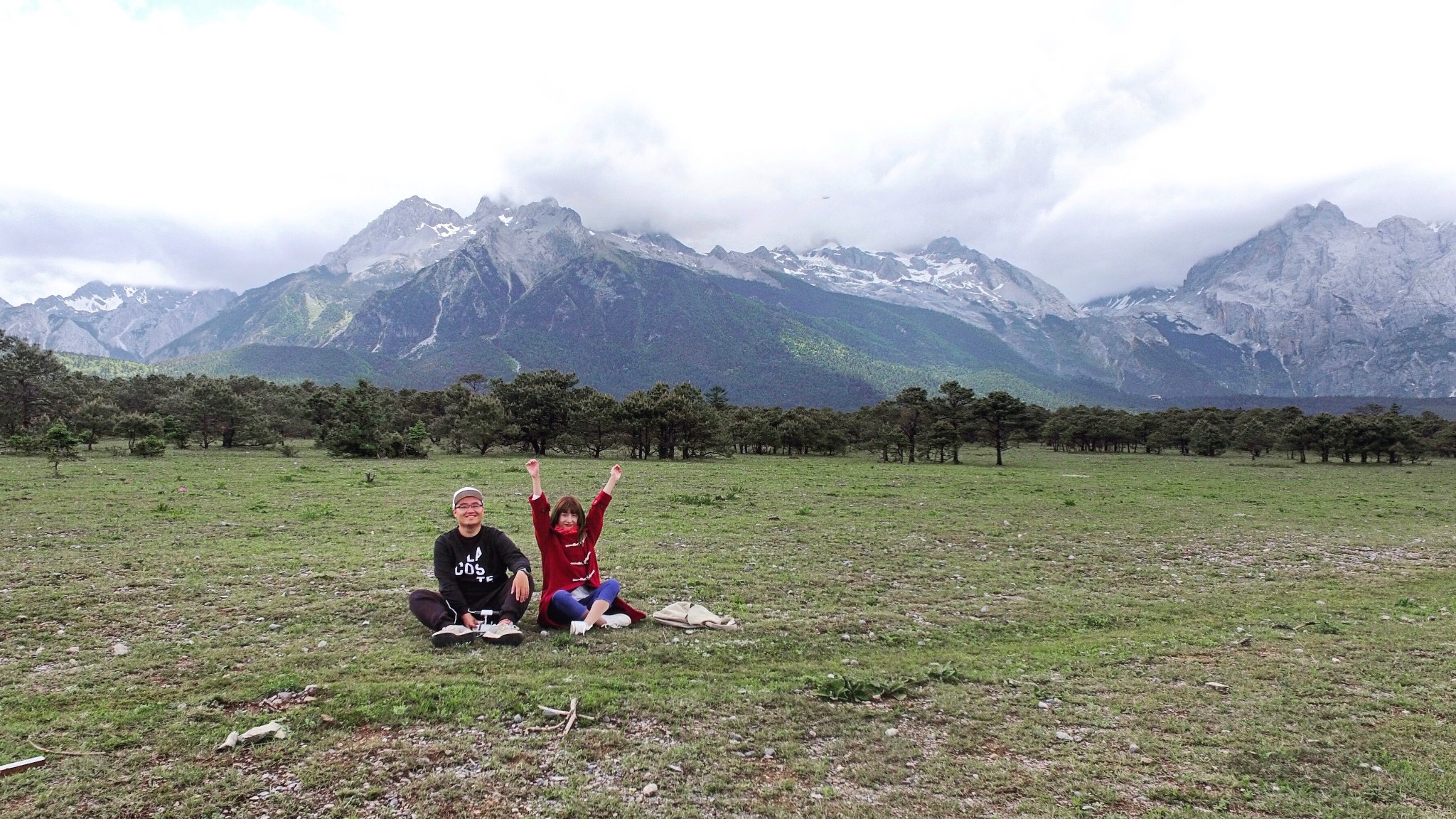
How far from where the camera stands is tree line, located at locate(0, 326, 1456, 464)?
5519 centimetres

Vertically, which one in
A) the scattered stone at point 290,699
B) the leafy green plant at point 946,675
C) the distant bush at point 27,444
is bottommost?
the leafy green plant at point 946,675

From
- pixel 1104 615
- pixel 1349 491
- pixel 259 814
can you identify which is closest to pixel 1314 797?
pixel 1104 615

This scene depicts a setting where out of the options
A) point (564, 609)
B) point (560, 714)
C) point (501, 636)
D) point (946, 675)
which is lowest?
point (946, 675)

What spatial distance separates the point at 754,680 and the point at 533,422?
61.7 m

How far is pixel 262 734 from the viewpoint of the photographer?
19.4 ft

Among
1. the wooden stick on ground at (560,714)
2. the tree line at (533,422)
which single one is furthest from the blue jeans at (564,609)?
the tree line at (533,422)

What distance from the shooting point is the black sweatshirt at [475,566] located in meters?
9.52

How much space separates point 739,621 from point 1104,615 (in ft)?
21.7

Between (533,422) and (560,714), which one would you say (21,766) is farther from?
(533,422)

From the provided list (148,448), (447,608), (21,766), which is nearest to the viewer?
(21,766)

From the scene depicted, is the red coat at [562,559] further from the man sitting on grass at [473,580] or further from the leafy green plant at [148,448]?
the leafy green plant at [148,448]

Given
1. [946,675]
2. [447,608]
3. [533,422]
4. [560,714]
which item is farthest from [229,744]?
[533,422]

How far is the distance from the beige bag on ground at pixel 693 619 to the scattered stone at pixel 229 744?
538 centimetres

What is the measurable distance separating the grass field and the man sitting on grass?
18.3 inches
